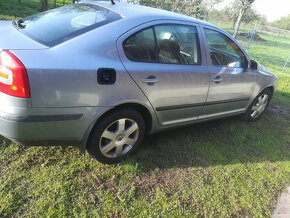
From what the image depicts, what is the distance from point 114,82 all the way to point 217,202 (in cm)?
155

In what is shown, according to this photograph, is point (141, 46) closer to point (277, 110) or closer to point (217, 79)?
point (217, 79)

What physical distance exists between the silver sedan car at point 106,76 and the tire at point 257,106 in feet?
3.40

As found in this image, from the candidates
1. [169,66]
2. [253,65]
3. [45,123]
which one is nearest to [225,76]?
[253,65]

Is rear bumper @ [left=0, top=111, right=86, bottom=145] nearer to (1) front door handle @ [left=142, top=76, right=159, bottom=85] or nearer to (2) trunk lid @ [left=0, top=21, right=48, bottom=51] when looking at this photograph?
(2) trunk lid @ [left=0, top=21, right=48, bottom=51]

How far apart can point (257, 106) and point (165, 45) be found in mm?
2496

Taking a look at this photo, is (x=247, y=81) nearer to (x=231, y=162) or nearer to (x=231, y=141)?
(x=231, y=141)

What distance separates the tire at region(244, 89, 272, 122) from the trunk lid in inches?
136

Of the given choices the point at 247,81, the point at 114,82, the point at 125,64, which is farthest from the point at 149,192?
the point at 247,81

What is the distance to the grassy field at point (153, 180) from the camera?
2.02 metres

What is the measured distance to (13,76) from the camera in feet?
5.61

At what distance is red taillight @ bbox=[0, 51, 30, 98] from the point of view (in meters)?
1.70

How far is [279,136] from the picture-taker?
12.8ft

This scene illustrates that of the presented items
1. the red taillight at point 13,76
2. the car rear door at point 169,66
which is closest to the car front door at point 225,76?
the car rear door at point 169,66

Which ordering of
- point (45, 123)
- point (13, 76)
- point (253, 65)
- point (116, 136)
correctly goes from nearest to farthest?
point (13, 76) → point (45, 123) → point (116, 136) → point (253, 65)
